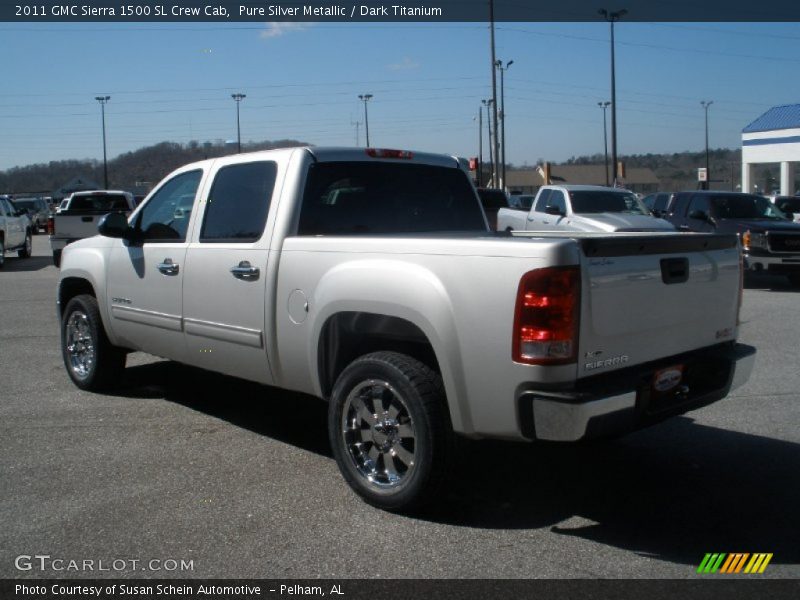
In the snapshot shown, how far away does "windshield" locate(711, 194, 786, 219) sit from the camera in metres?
16.2

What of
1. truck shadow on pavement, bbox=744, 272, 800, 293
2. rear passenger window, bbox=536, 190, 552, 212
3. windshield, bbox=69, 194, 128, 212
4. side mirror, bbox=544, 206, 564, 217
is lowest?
truck shadow on pavement, bbox=744, 272, 800, 293

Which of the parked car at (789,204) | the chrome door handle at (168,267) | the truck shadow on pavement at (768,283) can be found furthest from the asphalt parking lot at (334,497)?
the parked car at (789,204)

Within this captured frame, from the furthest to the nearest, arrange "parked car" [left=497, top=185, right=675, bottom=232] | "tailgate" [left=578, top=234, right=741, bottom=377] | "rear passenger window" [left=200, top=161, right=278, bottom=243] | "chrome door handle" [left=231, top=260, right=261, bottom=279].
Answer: "parked car" [left=497, top=185, right=675, bottom=232], "rear passenger window" [left=200, top=161, right=278, bottom=243], "chrome door handle" [left=231, top=260, right=261, bottom=279], "tailgate" [left=578, top=234, right=741, bottom=377]

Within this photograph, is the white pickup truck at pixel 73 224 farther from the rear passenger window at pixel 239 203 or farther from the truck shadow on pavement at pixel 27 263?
the rear passenger window at pixel 239 203

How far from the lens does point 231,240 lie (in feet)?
18.5

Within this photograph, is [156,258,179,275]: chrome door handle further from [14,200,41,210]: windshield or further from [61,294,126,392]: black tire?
[14,200,41,210]: windshield

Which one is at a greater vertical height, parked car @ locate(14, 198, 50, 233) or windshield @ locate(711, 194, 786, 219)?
parked car @ locate(14, 198, 50, 233)

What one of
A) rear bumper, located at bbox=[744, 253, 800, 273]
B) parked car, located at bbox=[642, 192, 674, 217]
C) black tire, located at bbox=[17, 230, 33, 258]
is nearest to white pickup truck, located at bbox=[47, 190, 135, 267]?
black tire, located at bbox=[17, 230, 33, 258]

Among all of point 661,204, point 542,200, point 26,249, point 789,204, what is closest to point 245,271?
point 542,200

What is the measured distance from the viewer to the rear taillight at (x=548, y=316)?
379cm

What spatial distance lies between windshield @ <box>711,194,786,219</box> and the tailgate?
12.2 metres

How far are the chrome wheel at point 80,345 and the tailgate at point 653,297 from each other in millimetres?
4830

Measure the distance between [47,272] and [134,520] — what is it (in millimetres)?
17587

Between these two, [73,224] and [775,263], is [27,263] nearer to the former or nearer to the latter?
[73,224]
